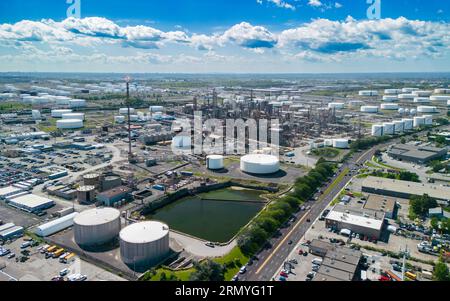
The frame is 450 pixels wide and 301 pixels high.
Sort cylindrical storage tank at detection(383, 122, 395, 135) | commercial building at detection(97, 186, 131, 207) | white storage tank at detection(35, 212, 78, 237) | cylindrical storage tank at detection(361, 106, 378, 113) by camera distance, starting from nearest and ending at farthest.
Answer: white storage tank at detection(35, 212, 78, 237)
commercial building at detection(97, 186, 131, 207)
cylindrical storage tank at detection(383, 122, 395, 135)
cylindrical storage tank at detection(361, 106, 378, 113)

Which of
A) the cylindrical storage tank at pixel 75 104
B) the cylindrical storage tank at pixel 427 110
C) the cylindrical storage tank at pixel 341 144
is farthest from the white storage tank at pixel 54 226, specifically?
the cylindrical storage tank at pixel 427 110

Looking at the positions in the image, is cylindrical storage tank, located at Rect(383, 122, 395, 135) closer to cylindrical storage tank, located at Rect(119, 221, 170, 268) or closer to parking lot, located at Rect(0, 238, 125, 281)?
cylindrical storage tank, located at Rect(119, 221, 170, 268)

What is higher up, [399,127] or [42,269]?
[399,127]

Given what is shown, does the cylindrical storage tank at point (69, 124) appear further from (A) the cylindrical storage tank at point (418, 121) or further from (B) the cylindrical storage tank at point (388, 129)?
(A) the cylindrical storage tank at point (418, 121)

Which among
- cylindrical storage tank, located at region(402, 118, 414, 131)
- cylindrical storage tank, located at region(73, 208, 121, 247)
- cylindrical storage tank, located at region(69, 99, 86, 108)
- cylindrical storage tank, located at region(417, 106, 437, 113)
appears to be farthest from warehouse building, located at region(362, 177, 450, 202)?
cylindrical storage tank, located at region(69, 99, 86, 108)

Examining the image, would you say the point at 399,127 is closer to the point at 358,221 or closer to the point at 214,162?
the point at 214,162

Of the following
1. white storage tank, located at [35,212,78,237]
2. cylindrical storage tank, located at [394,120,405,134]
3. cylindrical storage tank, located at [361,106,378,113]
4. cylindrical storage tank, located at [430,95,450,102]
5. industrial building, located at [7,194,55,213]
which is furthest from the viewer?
cylindrical storage tank, located at [430,95,450,102]

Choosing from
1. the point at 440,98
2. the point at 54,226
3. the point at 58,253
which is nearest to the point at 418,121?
the point at 440,98
